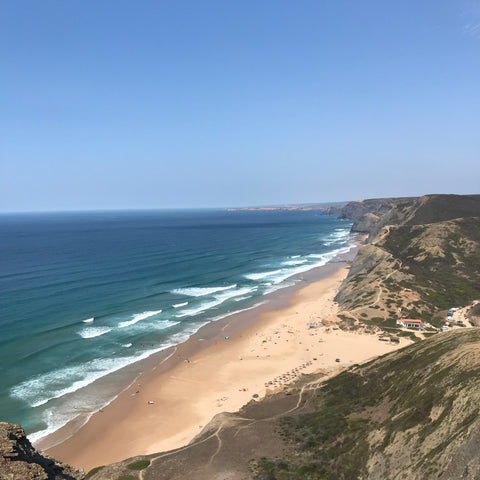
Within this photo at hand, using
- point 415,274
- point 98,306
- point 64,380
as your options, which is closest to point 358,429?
point 64,380

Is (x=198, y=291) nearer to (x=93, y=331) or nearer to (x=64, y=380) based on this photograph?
(x=93, y=331)

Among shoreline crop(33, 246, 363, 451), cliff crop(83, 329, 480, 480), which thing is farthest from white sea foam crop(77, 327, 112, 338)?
cliff crop(83, 329, 480, 480)

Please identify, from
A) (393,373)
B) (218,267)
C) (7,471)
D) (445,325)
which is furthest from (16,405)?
(218,267)

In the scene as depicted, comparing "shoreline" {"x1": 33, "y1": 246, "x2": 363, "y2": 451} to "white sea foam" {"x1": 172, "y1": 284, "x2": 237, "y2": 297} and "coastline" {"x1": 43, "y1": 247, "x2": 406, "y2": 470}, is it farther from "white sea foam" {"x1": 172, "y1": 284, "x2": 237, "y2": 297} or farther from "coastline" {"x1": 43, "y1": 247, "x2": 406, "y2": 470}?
"white sea foam" {"x1": 172, "y1": 284, "x2": 237, "y2": 297}

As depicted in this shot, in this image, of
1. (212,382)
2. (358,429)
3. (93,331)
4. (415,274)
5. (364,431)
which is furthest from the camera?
(415,274)

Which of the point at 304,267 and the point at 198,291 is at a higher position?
the point at 304,267

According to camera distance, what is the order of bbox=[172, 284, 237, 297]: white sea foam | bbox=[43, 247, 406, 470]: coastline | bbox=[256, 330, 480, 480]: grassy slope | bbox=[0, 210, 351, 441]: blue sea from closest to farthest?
bbox=[256, 330, 480, 480]: grassy slope
bbox=[43, 247, 406, 470]: coastline
bbox=[0, 210, 351, 441]: blue sea
bbox=[172, 284, 237, 297]: white sea foam

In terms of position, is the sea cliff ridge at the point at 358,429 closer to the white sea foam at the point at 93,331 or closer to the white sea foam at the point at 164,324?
the white sea foam at the point at 164,324
